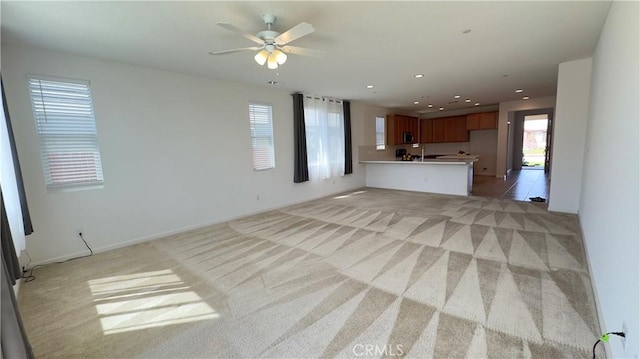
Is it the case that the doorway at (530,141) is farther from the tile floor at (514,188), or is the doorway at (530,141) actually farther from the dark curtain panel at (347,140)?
the dark curtain panel at (347,140)

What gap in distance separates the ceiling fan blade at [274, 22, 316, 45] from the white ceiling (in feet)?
0.79

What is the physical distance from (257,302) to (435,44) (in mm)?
3492

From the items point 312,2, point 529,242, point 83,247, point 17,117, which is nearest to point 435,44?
point 312,2

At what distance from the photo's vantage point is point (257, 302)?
2271 millimetres

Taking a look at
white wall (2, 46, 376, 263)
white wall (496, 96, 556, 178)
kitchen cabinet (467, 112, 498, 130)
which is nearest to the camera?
white wall (2, 46, 376, 263)

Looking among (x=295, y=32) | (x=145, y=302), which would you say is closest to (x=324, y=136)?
(x=295, y=32)

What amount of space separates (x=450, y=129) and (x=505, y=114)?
1.94 metres

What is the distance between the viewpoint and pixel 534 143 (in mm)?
12375

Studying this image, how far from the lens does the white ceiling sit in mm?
2322

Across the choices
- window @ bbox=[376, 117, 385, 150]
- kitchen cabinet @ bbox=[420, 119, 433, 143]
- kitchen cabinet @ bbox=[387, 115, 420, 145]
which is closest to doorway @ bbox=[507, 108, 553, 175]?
kitchen cabinet @ bbox=[420, 119, 433, 143]

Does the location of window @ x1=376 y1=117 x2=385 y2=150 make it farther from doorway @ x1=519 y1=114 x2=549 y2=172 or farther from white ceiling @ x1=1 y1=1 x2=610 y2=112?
doorway @ x1=519 y1=114 x2=549 y2=172

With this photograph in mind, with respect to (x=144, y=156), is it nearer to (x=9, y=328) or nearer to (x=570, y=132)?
(x=9, y=328)

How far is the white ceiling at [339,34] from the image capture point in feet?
7.62

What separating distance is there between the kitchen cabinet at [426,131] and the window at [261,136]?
7.38 meters
